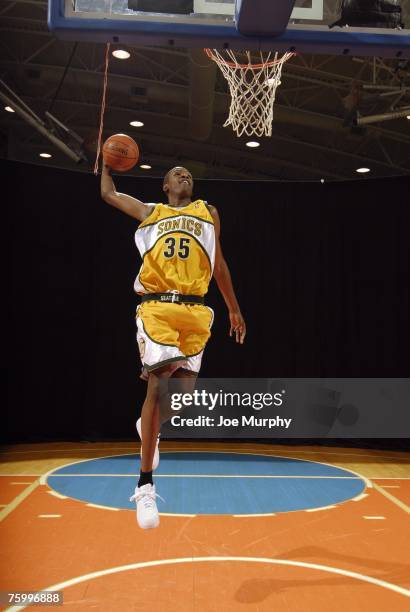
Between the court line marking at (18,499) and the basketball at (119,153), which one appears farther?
the court line marking at (18,499)

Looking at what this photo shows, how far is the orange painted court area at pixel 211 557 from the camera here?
2498mm

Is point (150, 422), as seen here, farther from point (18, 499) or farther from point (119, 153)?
point (18, 499)

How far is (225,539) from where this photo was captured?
10.8ft

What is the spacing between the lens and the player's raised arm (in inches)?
110

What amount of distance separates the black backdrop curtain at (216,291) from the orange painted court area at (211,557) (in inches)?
97.6

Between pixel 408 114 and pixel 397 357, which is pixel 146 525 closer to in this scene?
pixel 397 357

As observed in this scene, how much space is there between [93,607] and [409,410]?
5151 mm

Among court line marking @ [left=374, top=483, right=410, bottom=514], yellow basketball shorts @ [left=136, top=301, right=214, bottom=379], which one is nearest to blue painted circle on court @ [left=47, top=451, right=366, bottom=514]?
court line marking @ [left=374, top=483, right=410, bottom=514]

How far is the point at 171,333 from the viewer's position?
2.64m

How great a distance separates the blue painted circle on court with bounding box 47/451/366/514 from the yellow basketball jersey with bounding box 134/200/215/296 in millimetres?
1838

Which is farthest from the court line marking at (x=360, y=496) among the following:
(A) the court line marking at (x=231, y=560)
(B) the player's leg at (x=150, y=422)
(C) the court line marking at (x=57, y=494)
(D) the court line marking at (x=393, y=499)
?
(B) the player's leg at (x=150, y=422)

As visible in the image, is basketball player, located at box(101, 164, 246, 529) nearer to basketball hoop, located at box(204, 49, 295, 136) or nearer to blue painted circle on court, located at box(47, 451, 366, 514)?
basketball hoop, located at box(204, 49, 295, 136)

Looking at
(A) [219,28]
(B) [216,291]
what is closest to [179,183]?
(A) [219,28]

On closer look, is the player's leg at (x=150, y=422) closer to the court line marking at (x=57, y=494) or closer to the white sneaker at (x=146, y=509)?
the white sneaker at (x=146, y=509)
